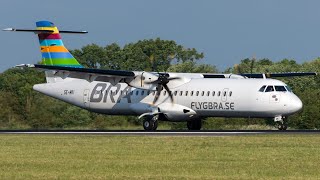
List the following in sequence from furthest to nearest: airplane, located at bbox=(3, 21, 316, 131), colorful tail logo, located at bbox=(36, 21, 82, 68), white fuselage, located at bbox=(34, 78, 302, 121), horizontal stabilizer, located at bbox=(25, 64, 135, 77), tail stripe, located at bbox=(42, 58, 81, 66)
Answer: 1. colorful tail logo, located at bbox=(36, 21, 82, 68)
2. tail stripe, located at bbox=(42, 58, 81, 66)
3. horizontal stabilizer, located at bbox=(25, 64, 135, 77)
4. airplane, located at bbox=(3, 21, 316, 131)
5. white fuselage, located at bbox=(34, 78, 302, 121)

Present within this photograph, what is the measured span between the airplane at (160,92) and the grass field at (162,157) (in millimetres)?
5889

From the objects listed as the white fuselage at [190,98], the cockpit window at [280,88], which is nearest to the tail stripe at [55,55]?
the white fuselage at [190,98]

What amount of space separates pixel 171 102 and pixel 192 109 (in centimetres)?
117

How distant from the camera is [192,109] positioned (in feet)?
140

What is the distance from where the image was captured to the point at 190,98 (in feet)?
140

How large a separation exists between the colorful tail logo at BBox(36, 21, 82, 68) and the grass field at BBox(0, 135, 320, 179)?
45.3 ft

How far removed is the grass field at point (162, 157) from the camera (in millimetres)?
20703

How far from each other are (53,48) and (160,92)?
761 cm

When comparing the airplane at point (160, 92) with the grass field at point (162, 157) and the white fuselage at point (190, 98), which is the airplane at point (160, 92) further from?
the grass field at point (162, 157)

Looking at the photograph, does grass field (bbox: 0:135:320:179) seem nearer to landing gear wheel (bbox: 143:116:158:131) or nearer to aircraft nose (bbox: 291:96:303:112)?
aircraft nose (bbox: 291:96:303:112)

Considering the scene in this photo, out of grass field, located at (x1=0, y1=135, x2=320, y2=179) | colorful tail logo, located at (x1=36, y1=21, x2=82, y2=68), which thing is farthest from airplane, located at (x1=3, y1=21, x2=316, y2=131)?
grass field, located at (x1=0, y1=135, x2=320, y2=179)

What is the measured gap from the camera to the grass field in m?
20.7

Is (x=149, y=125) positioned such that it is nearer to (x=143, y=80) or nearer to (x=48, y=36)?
(x=143, y=80)

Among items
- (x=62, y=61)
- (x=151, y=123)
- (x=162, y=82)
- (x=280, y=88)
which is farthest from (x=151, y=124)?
(x=62, y=61)
